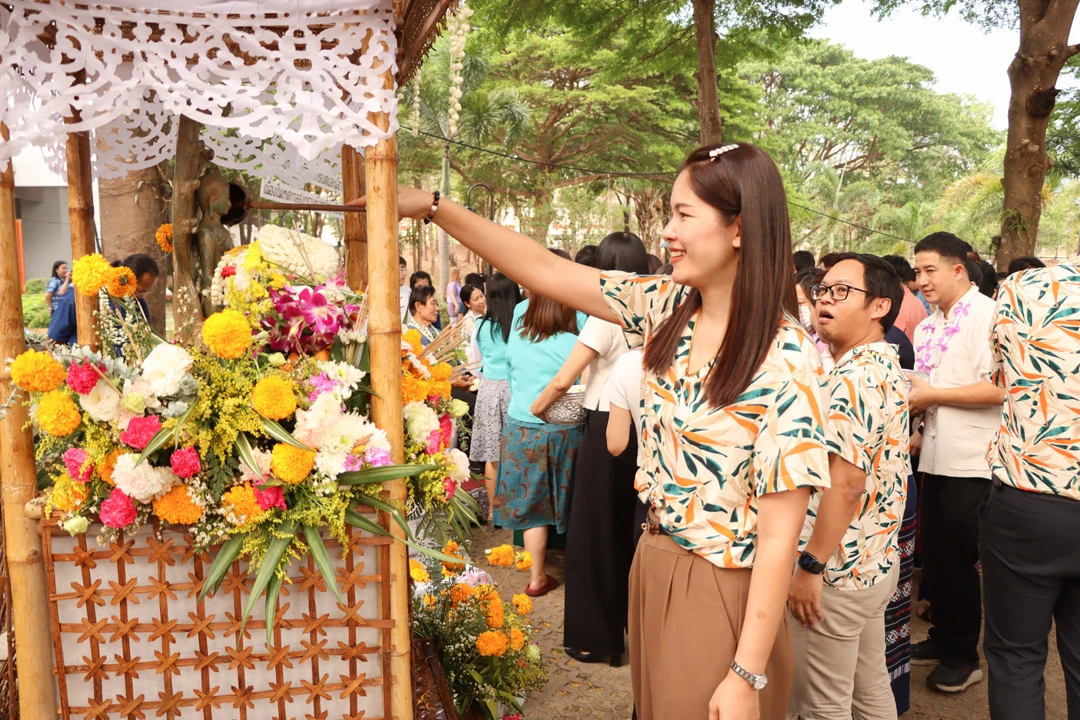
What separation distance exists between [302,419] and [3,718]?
50.9 inches

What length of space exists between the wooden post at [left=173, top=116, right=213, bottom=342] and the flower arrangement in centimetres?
113

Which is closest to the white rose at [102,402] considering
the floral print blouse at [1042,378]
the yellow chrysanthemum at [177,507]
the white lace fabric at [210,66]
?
the yellow chrysanthemum at [177,507]

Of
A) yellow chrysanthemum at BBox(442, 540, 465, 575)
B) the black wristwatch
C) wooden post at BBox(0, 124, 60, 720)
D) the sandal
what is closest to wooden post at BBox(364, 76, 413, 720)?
yellow chrysanthemum at BBox(442, 540, 465, 575)

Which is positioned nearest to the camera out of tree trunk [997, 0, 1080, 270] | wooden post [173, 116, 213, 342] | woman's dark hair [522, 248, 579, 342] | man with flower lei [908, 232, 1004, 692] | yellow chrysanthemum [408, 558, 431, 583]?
wooden post [173, 116, 213, 342]

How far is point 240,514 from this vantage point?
184 cm

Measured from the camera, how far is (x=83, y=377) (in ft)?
5.95

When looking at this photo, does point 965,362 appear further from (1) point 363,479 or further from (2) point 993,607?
(1) point 363,479

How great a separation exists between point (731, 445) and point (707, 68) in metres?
8.74

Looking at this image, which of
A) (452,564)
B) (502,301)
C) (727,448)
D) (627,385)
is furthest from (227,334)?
Answer: (502,301)

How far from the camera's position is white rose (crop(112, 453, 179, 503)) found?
181cm

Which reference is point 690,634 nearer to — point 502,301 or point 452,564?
point 452,564

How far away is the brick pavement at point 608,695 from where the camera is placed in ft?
11.2

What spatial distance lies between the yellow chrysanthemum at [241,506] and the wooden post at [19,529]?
565mm

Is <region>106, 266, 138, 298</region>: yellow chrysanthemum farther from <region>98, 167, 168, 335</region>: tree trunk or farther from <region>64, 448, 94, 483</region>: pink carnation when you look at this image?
<region>98, 167, 168, 335</region>: tree trunk
